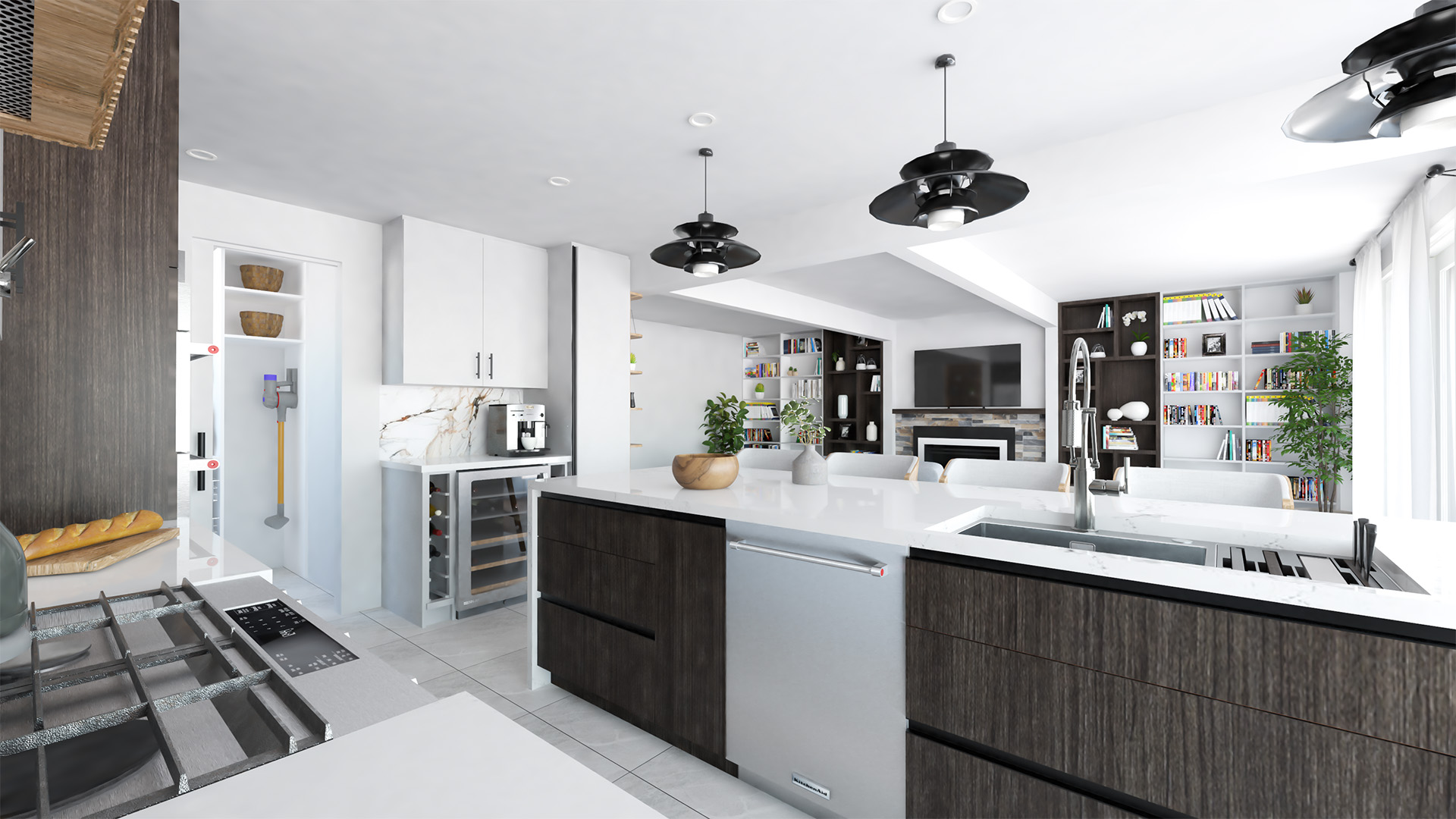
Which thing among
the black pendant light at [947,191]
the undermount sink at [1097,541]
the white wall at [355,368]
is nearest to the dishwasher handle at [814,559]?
the undermount sink at [1097,541]

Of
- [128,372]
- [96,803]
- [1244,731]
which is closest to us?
[96,803]

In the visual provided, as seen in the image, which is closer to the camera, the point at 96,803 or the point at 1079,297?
the point at 96,803

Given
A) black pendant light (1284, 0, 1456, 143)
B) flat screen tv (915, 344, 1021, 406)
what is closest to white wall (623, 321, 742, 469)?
flat screen tv (915, 344, 1021, 406)

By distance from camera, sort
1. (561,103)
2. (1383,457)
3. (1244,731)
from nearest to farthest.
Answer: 1. (1244,731)
2. (561,103)
3. (1383,457)

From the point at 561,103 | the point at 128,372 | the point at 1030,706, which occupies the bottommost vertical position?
the point at 1030,706

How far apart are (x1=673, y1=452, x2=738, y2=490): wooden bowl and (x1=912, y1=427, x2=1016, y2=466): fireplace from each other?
5428 millimetres

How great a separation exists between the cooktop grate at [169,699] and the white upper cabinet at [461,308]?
3.19m

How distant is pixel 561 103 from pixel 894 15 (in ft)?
4.16

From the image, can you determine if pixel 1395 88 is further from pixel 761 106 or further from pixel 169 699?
pixel 169 699

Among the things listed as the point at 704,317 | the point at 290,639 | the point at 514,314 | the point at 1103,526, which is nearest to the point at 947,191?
the point at 1103,526

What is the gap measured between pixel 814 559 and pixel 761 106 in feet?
5.79

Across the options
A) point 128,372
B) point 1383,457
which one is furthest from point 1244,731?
point 1383,457

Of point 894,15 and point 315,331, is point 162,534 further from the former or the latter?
point 315,331

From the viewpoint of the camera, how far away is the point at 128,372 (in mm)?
1547
